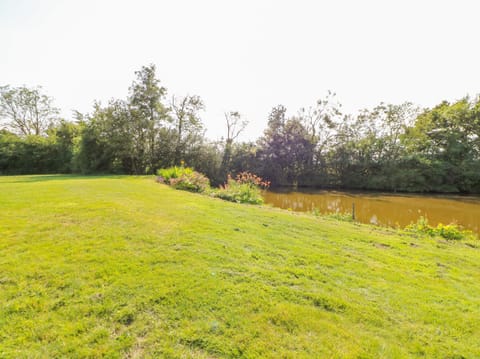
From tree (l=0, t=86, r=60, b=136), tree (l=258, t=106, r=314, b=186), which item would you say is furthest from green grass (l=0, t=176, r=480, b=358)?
tree (l=0, t=86, r=60, b=136)

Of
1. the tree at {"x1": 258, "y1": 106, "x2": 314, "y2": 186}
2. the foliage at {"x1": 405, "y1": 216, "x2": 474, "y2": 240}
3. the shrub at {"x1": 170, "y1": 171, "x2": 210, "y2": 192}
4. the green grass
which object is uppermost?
the tree at {"x1": 258, "y1": 106, "x2": 314, "y2": 186}

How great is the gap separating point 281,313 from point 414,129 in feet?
84.0

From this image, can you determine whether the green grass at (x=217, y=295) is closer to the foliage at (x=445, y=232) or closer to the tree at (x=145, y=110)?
the foliage at (x=445, y=232)

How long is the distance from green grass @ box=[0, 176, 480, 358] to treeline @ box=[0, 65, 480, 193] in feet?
46.0

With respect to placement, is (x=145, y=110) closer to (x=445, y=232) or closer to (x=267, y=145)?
(x=267, y=145)

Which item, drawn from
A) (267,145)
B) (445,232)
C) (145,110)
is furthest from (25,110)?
(445,232)

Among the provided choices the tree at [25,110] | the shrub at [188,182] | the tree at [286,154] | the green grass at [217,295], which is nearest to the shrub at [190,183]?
the shrub at [188,182]

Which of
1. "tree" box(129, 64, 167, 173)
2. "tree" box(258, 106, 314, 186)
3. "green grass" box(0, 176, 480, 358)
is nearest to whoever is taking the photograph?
"green grass" box(0, 176, 480, 358)

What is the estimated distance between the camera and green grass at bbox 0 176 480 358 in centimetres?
162

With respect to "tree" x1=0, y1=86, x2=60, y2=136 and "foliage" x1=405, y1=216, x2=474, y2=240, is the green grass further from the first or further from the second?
"tree" x1=0, y1=86, x2=60, y2=136

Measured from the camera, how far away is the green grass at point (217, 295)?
1620mm

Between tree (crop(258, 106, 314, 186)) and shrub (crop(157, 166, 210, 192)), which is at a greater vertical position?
tree (crop(258, 106, 314, 186))

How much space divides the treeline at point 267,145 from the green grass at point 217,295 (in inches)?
552

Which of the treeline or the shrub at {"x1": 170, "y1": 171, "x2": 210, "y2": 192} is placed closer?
the shrub at {"x1": 170, "y1": 171, "x2": 210, "y2": 192}
